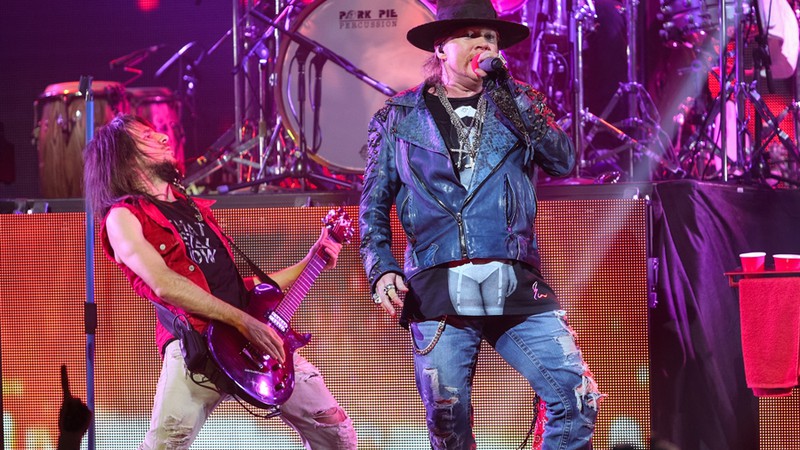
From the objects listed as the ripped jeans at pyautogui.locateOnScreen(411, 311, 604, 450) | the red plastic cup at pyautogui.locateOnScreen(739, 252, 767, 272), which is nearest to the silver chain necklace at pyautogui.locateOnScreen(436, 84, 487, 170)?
the ripped jeans at pyautogui.locateOnScreen(411, 311, 604, 450)

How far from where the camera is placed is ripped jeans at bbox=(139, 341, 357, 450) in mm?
3700

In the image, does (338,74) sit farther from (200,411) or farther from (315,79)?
(200,411)

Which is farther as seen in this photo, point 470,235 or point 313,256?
point 313,256

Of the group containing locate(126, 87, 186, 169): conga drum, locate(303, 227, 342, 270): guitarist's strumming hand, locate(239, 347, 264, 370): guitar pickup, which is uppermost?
locate(126, 87, 186, 169): conga drum

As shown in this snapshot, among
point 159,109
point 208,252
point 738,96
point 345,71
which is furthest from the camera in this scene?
point 159,109

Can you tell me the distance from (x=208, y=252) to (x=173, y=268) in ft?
0.62

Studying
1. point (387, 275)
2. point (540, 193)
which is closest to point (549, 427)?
point (387, 275)

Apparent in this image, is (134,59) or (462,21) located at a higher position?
(134,59)

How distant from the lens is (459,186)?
132 inches

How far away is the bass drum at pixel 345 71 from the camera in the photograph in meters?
5.95

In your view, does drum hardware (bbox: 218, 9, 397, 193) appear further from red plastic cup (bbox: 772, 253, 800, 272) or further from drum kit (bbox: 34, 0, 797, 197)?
red plastic cup (bbox: 772, 253, 800, 272)

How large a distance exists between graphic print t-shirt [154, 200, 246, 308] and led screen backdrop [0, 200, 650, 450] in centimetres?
81

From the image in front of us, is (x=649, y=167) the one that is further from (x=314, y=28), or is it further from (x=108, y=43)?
(x=108, y=43)

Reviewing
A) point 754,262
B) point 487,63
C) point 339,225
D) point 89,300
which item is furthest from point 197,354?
point 754,262
